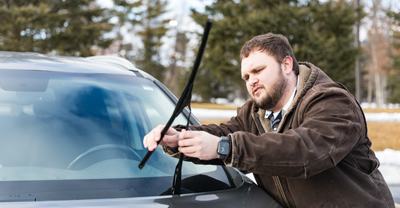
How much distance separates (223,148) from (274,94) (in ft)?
1.94

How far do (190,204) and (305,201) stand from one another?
1.83 feet

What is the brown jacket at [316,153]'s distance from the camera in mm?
1304

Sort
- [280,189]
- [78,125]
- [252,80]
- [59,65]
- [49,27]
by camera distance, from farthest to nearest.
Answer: [49,27]
[59,65]
[78,125]
[252,80]
[280,189]

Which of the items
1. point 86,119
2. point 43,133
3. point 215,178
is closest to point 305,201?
point 215,178

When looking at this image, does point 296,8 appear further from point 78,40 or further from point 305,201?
point 305,201

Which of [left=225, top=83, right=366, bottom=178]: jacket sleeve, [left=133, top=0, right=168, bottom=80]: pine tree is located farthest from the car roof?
[left=133, top=0, right=168, bottom=80]: pine tree

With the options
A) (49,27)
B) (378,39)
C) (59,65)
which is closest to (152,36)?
(49,27)

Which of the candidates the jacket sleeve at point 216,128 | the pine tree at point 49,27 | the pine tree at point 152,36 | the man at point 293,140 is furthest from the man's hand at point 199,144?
the pine tree at point 152,36

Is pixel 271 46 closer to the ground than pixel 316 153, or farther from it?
farther from it

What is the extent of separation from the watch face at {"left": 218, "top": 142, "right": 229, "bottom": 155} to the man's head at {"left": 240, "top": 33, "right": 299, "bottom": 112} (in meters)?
0.55

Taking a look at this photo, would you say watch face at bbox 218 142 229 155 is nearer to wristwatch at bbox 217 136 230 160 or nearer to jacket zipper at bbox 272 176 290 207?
wristwatch at bbox 217 136 230 160

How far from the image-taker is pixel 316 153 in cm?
132

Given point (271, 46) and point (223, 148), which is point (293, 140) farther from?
point (271, 46)

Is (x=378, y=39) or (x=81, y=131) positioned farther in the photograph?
(x=378, y=39)
